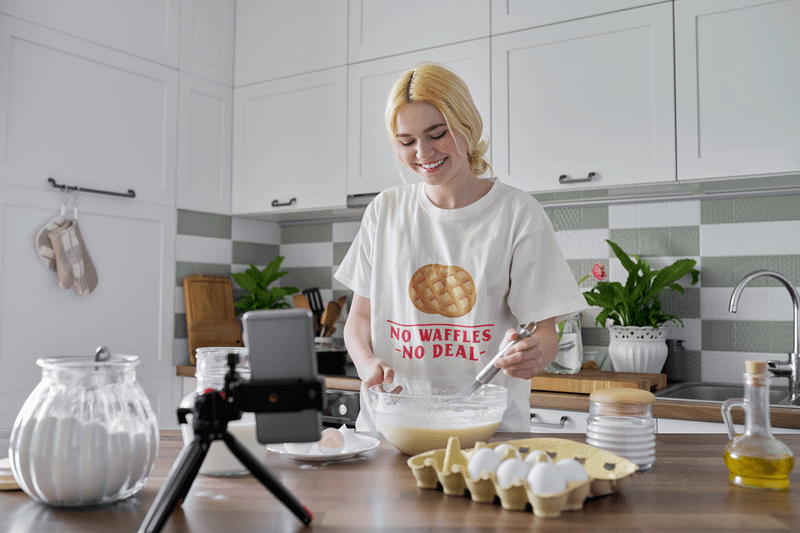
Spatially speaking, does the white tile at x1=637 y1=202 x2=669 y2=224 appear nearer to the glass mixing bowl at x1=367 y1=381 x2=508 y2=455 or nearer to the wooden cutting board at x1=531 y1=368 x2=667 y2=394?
the wooden cutting board at x1=531 y1=368 x2=667 y2=394

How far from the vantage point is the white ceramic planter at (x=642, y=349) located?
7.72 feet

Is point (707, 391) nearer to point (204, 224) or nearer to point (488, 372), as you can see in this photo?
point (488, 372)

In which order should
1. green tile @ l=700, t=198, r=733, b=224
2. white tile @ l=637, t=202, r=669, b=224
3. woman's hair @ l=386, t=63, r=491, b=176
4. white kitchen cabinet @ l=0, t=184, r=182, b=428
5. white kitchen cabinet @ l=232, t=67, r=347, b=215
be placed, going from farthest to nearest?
white kitchen cabinet @ l=232, t=67, r=347, b=215
white tile @ l=637, t=202, r=669, b=224
green tile @ l=700, t=198, r=733, b=224
white kitchen cabinet @ l=0, t=184, r=182, b=428
woman's hair @ l=386, t=63, r=491, b=176

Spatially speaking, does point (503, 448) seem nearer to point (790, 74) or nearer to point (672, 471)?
point (672, 471)

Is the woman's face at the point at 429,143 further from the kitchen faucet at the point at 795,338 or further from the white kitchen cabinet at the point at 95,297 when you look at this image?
the white kitchen cabinet at the point at 95,297

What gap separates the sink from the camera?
2.26 metres

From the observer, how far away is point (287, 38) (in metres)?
3.05

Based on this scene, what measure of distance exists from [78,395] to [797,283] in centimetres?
230

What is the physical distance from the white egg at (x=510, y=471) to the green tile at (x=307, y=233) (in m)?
2.59

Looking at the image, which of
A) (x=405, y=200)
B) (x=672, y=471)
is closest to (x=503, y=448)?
(x=672, y=471)

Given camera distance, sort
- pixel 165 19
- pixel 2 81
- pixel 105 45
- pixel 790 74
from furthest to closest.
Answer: pixel 165 19, pixel 105 45, pixel 2 81, pixel 790 74

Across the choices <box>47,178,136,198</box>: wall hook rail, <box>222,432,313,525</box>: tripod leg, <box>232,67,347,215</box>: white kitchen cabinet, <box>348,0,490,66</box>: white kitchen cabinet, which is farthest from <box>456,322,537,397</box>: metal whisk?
<box>47,178,136,198</box>: wall hook rail

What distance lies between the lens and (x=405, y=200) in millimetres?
1627

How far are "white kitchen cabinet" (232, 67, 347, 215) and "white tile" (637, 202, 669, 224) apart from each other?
3.90 ft
